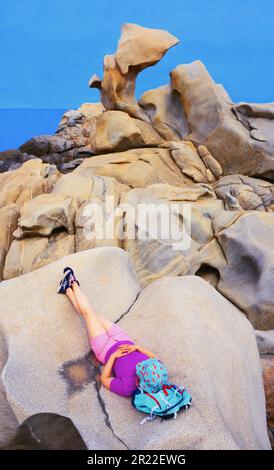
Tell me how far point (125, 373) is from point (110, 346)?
375 millimetres

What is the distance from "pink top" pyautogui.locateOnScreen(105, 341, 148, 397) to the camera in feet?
11.8

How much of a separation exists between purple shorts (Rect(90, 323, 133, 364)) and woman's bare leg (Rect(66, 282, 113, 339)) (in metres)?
0.05

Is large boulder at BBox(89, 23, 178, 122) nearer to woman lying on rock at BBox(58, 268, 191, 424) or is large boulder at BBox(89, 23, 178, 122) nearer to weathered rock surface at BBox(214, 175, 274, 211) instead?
weathered rock surface at BBox(214, 175, 274, 211)

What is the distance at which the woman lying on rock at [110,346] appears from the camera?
12.0ft

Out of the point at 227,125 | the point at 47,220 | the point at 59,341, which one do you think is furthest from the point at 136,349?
→ the point at 227,125

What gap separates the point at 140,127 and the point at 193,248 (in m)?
6.49

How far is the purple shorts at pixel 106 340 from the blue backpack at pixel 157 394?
538mm

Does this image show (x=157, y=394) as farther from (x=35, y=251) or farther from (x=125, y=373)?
(x=35, y=251)

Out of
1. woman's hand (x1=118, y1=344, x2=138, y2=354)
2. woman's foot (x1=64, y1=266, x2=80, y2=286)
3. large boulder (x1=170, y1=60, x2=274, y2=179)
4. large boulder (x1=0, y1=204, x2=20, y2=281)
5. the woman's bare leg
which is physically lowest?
woman's hand (x1=118, y1=344, x2=138, y2=354)

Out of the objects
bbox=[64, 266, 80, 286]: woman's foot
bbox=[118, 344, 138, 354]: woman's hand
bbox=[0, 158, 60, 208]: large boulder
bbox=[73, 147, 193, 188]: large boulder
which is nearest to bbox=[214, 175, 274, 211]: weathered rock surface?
bbox=[73, 147, 193, 188]: large boulder

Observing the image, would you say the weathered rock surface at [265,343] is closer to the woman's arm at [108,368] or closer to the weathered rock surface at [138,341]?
the weathered rock surface at [138,341]

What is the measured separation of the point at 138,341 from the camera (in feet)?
13.7
